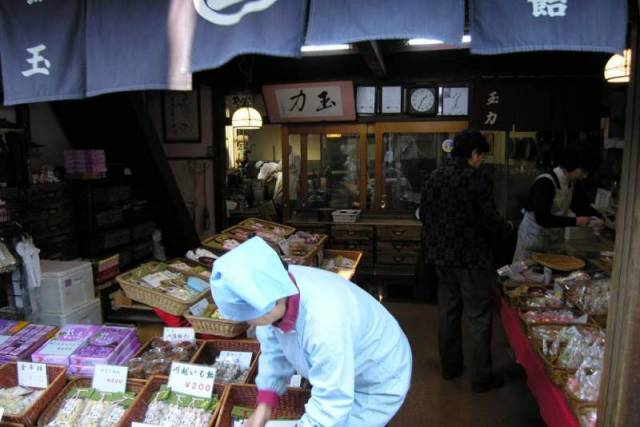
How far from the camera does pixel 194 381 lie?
2.59 m

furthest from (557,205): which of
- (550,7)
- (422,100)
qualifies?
(550,7)

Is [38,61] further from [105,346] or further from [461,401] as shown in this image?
[461,401]

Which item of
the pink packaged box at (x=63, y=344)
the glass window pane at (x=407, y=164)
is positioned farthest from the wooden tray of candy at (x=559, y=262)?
the pink packaged box at (x=63, y=344)

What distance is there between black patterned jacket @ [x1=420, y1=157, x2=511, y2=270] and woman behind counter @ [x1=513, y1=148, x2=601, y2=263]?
77cm

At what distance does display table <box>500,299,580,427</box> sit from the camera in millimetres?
2623

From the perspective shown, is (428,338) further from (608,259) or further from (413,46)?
(413,46)

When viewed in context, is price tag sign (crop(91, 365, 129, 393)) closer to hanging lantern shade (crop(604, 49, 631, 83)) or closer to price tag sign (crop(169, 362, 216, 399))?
price tag sign (crop(169, 362, 216, 399))

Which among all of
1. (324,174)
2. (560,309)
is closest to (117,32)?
(560,309)

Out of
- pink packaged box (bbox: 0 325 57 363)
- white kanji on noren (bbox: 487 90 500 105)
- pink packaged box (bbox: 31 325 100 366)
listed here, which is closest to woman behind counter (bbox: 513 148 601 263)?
white kanji on noren (bbox: 487 90 500 105)

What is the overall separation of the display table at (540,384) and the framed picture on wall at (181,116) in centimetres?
569

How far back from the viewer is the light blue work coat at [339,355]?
5.66 feet

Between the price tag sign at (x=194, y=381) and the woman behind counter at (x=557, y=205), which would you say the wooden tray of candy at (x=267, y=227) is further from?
the woman behind counter at (x=557, y=205)

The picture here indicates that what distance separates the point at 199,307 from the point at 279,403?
39.0 inches

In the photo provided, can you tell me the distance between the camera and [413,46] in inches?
238
